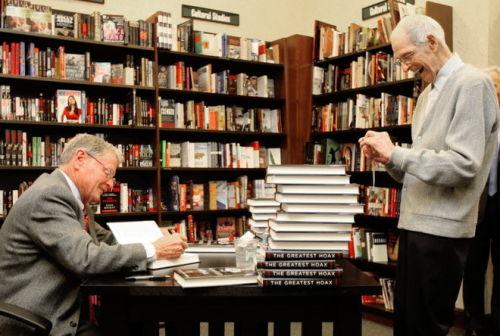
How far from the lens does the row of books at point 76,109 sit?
396cm

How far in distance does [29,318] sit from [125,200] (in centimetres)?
278

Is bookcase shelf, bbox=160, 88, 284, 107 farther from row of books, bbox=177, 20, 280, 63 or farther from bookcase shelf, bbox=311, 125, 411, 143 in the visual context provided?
bookcase shelf, bbox=311, 125, 411, 143

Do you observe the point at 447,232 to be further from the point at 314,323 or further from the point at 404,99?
the point at 404,99

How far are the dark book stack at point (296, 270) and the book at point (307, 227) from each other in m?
0.10

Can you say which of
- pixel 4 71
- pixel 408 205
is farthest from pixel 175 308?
pixel 4 71

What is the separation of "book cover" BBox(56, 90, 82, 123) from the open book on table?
2192 mm

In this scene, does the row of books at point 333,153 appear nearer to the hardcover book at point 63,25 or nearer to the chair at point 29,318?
the hardcover book at point 63,25

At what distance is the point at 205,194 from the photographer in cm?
482

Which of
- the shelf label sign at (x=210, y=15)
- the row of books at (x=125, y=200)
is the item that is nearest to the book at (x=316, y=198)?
the row of books at (x=125, y=200)

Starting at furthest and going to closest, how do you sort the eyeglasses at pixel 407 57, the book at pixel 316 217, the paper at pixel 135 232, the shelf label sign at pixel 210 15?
the shelf label sign at pixel 210 15
the paper at pixel 135 232
the eyeglasses at pixel 407 57
the book at pixel 316 217

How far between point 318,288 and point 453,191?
593 millimetres

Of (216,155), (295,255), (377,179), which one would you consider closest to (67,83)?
(216,155)

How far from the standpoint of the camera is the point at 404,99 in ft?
13.3

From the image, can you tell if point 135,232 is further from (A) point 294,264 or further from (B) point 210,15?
(B) point 210,15
